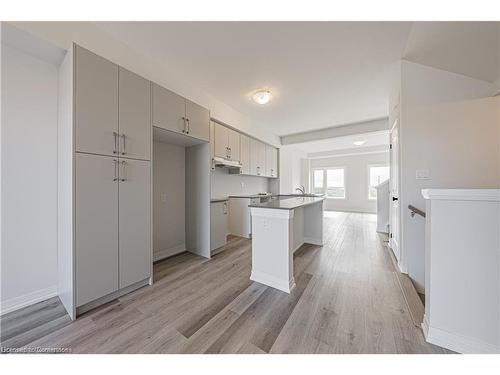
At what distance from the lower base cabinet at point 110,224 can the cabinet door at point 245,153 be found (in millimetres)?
2251

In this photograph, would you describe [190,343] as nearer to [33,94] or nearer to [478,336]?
[478,336]

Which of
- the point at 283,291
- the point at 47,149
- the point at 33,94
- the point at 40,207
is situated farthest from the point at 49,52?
the point at 283,291

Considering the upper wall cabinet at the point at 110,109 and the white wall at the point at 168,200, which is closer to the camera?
the upper wall cabinet at the point at 110,109

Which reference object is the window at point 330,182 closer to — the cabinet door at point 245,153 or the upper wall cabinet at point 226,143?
the cabinet door at point 245,153

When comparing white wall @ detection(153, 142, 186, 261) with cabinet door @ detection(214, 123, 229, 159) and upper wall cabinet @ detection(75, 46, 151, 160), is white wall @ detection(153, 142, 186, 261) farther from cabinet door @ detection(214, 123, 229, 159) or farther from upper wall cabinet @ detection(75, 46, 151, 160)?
upper wall cabinet @ detection(75, 46, 151, 160)

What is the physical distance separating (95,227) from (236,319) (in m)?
1.46

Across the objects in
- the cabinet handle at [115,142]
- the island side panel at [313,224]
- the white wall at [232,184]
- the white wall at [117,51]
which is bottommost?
the island side panel at [313,224]

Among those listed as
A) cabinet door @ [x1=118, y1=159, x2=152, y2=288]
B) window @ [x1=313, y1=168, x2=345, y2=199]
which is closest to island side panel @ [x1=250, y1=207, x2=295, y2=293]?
cabinet door @ [x1=118, y1=159, x2=152, y2=288]

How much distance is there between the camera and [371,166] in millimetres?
7453

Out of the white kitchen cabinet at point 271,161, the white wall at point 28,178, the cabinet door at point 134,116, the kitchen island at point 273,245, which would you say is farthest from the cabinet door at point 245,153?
the white wall at point 28,178

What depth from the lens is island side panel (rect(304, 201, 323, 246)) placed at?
3340 millimetres

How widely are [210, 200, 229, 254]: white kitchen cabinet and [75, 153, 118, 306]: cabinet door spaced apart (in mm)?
1284

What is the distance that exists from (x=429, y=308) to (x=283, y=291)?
3.73ft

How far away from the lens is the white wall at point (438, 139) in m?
1.95
